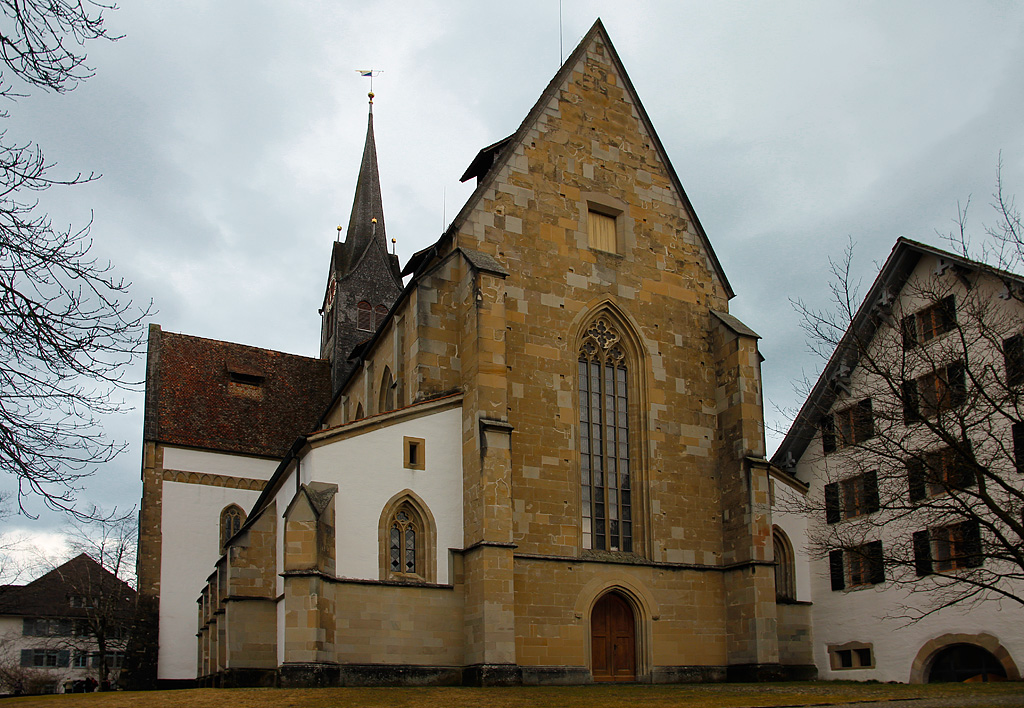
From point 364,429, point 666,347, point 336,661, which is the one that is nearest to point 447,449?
point 364,429

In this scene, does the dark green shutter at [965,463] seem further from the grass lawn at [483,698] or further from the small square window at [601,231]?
the small square window at [601,231]

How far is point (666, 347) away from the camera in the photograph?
24.9 meters

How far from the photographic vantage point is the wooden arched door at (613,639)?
71.3 feet

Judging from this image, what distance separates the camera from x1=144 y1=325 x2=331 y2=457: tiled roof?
124ft

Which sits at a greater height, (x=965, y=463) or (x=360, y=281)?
(x=360, y=281)

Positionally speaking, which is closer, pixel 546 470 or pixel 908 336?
pixel 908 336

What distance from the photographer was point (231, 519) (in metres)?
36.9

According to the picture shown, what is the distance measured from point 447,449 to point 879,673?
14.2 metres

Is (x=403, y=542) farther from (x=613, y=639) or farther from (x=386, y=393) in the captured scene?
(x=386, y=393)

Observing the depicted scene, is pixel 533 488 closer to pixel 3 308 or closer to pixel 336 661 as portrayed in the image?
pixel 336 661

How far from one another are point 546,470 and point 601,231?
22.6 feet

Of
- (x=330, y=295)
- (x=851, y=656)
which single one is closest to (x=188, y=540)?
(x=330, y=295)

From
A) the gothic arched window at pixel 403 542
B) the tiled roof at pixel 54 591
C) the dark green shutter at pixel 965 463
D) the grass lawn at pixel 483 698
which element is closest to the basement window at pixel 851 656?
the grass lawn at pixel 483 698

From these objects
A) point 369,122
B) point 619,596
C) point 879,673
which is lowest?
point 879,673
